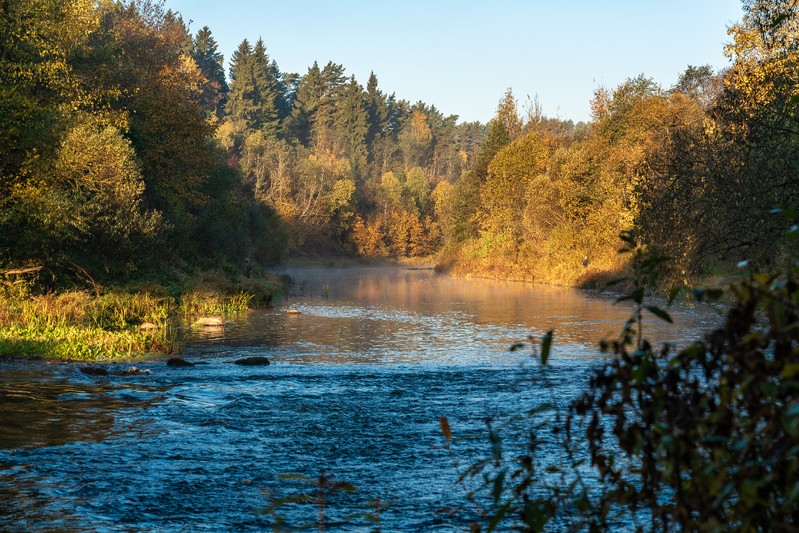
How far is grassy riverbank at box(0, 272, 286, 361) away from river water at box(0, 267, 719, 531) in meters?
1.40

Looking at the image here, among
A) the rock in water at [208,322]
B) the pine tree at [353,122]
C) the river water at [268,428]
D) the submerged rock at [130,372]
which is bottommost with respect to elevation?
the river water at [268,428]

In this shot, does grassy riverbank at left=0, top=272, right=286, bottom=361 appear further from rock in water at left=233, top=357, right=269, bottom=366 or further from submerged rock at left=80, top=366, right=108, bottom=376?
A: rock in water at left=233, top=357, right=269, bottom=366

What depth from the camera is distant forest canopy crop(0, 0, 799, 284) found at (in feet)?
66.1

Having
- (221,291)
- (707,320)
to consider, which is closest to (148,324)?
(221,291)

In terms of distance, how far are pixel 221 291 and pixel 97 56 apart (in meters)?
12.3

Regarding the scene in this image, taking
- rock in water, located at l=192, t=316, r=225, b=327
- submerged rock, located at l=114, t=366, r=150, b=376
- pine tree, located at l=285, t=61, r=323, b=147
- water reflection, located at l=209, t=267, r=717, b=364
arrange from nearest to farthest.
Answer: submerged rock, located at l=114, t=366, r=150, b=376
water reflection, located at l=209, t=267, r=717, b=364
rock in water, located at l=192, t=316, r=225, b=327
pine tree, located at l=285, t=61, r=323, b=147

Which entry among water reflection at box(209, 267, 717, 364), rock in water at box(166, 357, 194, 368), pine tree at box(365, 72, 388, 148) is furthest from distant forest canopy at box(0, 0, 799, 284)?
pine tree at box(365, 72, 388, 148)

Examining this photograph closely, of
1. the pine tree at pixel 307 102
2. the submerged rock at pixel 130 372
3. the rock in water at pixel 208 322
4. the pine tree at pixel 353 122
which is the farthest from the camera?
the pine tree at pixel 307 102

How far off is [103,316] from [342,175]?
8197 cm

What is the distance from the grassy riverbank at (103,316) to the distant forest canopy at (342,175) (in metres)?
2.11

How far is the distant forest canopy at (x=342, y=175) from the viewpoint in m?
20.1

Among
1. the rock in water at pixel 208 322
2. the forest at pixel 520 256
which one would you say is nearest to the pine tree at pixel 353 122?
the forest at pixel 520 256

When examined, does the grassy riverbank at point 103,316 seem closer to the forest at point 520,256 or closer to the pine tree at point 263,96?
the forest at point 520,256

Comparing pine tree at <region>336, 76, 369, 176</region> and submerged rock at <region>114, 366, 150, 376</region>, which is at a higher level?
pine tree at <region>336, 76, 369, 176</region>
